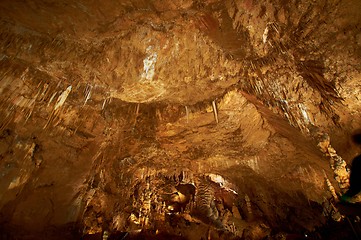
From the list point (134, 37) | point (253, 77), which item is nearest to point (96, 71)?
point (134, 37)

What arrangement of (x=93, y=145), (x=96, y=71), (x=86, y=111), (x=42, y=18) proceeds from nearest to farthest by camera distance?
(x=42, y=18) < (x=96, y=71) < (x=86, y=111) < (x=93, y=145)

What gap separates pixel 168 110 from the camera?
232 inches

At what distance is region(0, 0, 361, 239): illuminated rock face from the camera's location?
3566mm

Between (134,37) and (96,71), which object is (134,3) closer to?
(134,37)

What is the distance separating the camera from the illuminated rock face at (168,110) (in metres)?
3.57

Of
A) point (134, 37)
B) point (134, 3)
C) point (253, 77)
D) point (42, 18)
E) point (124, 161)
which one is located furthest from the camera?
point (124, 161)

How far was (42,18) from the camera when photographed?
367 cm

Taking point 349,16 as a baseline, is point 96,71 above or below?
above

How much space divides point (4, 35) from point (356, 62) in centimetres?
639

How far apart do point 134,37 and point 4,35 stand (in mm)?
2448

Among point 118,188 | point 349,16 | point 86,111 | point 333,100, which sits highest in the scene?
point 86,111

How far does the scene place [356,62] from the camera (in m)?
3.46

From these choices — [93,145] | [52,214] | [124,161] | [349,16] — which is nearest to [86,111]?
[93,145]

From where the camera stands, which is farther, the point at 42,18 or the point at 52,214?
the point at 52,214
